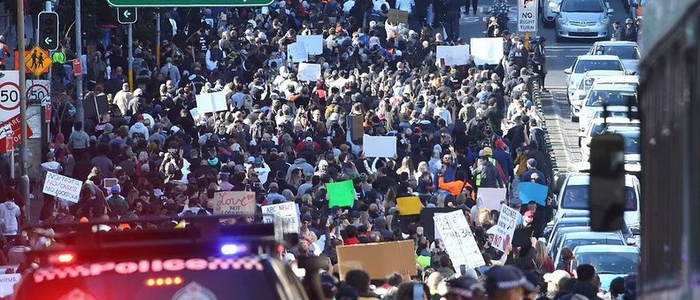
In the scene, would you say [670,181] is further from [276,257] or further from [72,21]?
[72,21]

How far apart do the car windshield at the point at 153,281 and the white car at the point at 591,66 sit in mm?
35468

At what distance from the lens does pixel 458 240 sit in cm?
1948

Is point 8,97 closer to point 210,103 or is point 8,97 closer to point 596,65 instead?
point 210,103

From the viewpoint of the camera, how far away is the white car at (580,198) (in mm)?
26672

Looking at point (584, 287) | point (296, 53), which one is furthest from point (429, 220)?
point (296, 53)

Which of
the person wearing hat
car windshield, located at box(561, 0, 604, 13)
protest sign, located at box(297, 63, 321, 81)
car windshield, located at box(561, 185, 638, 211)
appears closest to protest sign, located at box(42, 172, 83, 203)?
the person wearing hat

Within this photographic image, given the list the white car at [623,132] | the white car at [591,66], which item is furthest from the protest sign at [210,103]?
the white car at [591,66]

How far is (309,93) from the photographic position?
36281 mm

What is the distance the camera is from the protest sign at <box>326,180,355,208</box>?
23.4m

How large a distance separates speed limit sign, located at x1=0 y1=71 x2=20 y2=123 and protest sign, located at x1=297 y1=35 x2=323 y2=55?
14.9 meters

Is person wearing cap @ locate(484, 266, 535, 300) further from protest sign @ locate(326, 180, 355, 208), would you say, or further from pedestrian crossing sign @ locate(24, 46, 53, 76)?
pedestrian crossing sign @ locate(24, 46, 53, 76)

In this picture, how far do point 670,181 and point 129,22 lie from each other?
1244 inches

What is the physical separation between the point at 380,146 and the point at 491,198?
181 inches

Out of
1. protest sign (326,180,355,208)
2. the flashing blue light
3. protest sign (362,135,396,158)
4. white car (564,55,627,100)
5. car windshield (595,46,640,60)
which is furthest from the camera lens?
car windshield (595,46,640,60)
